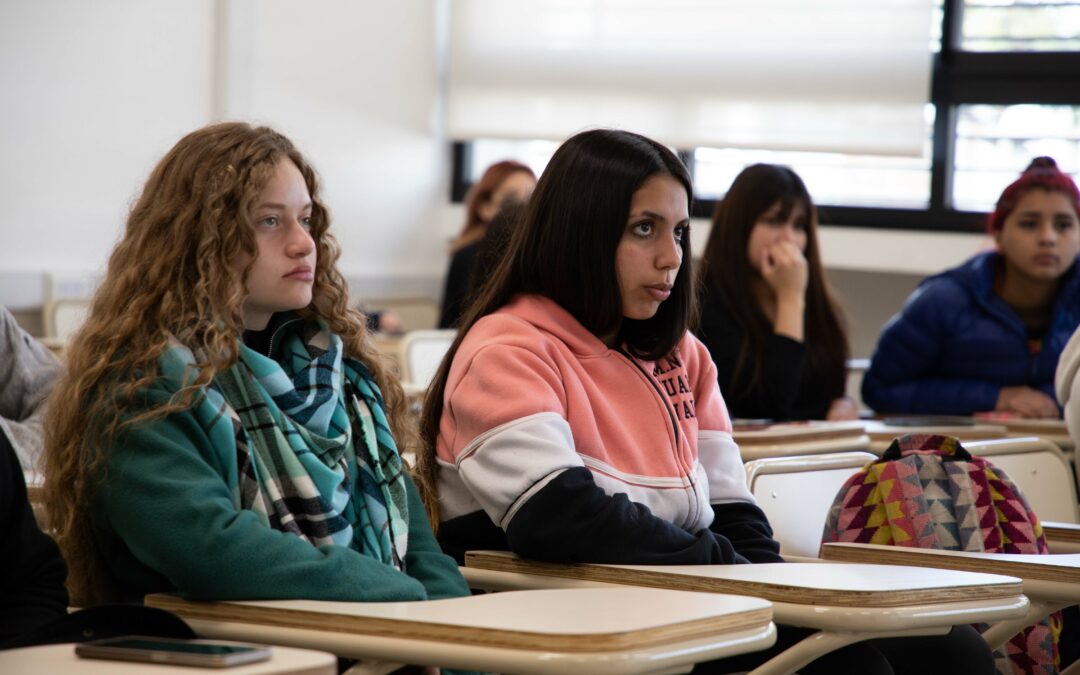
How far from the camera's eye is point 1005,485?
243cm

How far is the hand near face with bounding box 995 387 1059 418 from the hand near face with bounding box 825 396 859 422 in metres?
0.50

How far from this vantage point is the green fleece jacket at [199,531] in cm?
161

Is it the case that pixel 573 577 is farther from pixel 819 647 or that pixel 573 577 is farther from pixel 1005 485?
pixel 1005 485

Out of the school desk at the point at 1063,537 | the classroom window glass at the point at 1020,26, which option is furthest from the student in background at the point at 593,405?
the classroom window glass at the point at 1020,26

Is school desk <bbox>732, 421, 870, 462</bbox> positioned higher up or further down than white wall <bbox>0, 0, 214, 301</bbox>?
further down

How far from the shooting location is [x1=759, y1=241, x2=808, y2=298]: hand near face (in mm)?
3465

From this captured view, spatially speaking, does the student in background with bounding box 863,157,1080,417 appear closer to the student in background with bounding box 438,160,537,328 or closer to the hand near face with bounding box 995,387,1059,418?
the hand near face with bounding box 995,387,1059,418

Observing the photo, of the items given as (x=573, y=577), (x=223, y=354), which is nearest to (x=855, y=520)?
(x=573, y=577)

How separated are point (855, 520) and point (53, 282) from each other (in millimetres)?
3395

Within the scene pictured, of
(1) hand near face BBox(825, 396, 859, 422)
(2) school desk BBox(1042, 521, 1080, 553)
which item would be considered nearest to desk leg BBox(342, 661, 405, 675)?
(2) school desk BBox(1042, 521, 1080, 553)

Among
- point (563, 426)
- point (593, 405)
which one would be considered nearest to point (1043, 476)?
point (593, 405)

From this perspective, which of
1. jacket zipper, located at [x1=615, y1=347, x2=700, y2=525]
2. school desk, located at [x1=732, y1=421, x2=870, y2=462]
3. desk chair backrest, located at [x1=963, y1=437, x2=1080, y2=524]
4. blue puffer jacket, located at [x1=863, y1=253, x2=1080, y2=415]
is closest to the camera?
jacket zipper, located at [x1=615, y1=347, x2=700, y2=525]

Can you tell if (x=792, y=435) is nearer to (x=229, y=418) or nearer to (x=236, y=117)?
(x=229, y=418)

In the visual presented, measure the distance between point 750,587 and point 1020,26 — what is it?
4.35 meters
